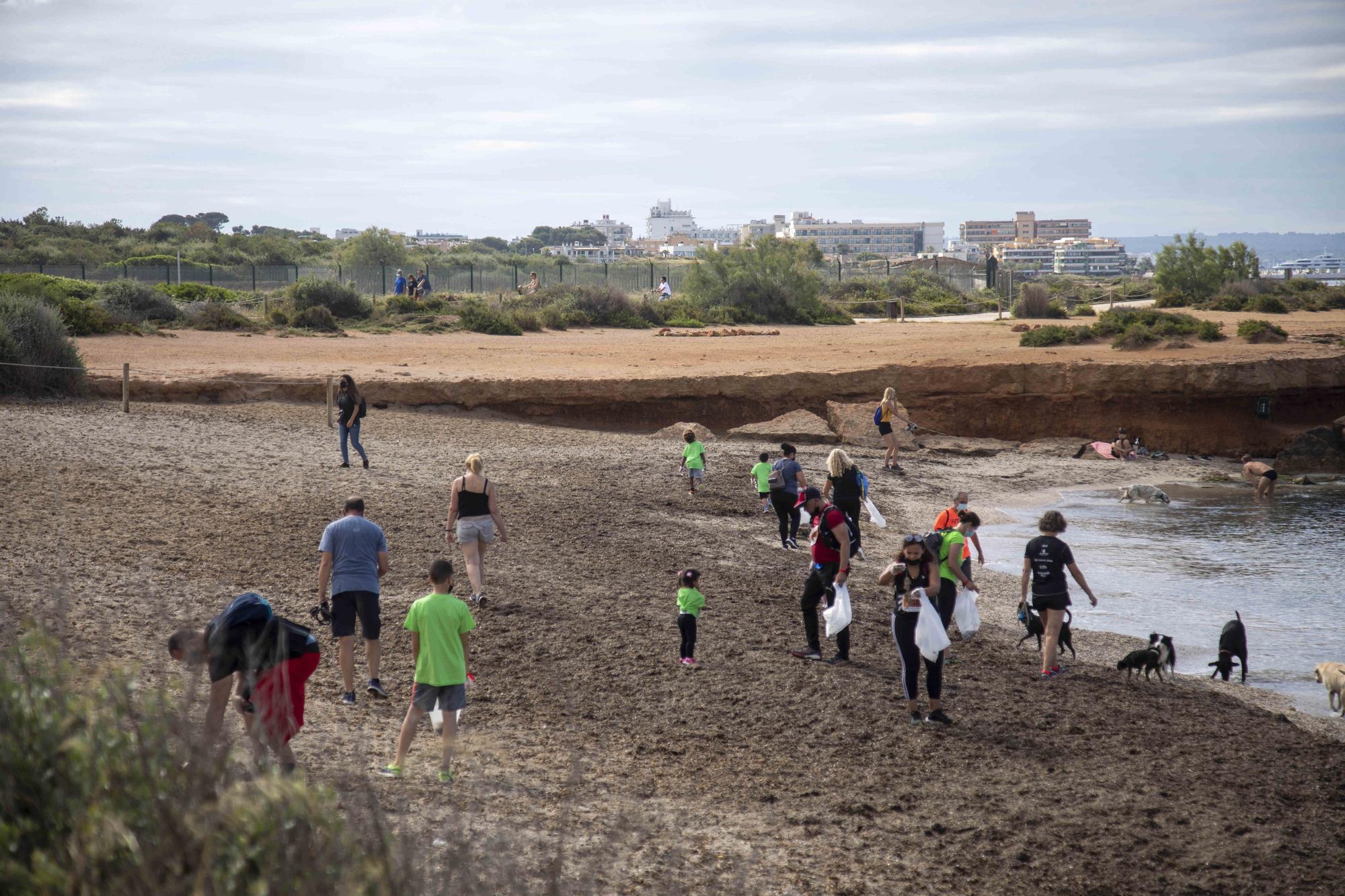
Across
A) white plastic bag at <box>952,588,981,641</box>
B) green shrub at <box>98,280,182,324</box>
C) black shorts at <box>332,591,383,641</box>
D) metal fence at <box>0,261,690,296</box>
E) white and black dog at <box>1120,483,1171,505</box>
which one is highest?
metal fence at <box>0,261,690,296</box>

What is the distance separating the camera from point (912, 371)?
25531 millimetres

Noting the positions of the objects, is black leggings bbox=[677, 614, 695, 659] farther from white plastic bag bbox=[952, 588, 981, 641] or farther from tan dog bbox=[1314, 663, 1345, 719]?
tan dog bbox=[1314, 663, 1345, 719]

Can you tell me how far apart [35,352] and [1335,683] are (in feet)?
68.4

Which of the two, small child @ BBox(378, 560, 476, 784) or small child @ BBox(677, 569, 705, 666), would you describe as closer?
small child @ BBox(378, 560, 476, 784)

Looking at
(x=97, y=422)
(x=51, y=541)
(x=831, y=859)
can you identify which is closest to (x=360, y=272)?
(x=97, y=422)

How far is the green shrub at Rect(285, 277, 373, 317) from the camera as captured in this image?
35.0m

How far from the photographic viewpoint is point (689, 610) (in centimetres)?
905

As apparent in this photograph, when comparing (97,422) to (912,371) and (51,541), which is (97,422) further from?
(912,371)

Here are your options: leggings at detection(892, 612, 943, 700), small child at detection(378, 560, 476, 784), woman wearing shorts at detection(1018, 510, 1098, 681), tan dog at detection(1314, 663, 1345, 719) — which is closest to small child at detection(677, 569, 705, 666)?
leggings at detection(892, 612, 943, 700)

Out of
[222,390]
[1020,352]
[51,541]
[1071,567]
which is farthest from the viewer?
[1020,352]

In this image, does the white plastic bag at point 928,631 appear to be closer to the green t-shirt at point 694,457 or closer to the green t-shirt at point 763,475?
the green t-shirt at point 763,475

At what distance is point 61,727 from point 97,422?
16.6 m

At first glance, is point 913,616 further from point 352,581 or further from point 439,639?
point 352,581

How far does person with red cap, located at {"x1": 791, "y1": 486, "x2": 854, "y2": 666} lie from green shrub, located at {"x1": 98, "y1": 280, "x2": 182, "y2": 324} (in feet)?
88.6
